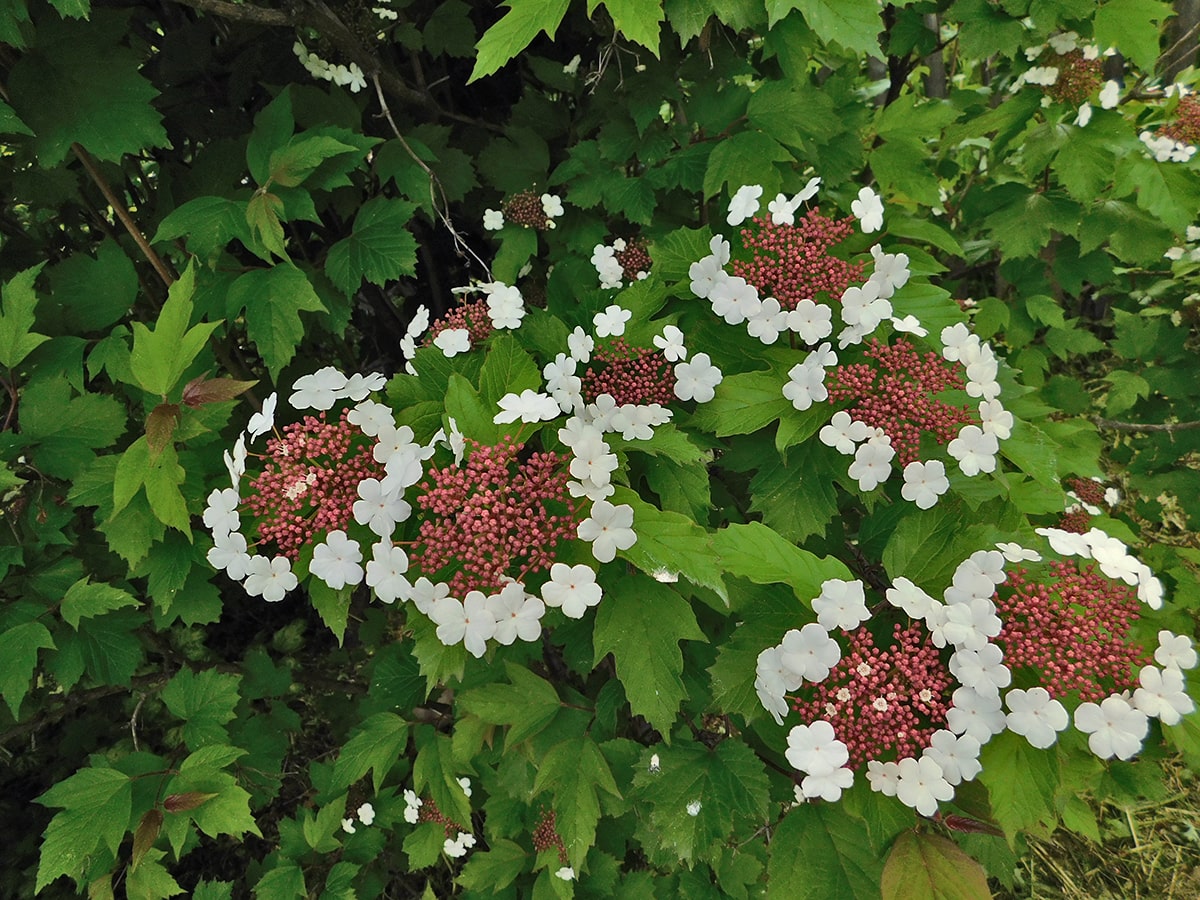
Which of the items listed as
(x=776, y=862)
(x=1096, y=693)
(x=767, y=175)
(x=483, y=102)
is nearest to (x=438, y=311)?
(x=483, y=102)

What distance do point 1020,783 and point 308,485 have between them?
1322 millimetres

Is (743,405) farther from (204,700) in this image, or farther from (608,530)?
(204,700)

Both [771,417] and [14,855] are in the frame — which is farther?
[14,855]

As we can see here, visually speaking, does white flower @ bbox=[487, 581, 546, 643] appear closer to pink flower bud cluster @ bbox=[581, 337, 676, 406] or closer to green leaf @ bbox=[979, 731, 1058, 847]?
pink flower bud cluster @ bbox=[581, 337, 676, 406]

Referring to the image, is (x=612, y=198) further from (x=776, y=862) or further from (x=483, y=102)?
(x=776, y=862)

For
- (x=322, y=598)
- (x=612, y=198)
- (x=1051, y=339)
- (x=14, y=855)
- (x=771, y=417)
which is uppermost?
(x=612, y=198)

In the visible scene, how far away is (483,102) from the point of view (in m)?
2.72

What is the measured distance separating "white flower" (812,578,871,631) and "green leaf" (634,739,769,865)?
0.65 meters

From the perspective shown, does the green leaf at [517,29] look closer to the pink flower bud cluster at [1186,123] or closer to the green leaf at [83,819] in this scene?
the pink flower bud cluster at [1186,123]

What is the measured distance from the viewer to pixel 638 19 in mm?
1500

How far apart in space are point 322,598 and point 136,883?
1368 mm

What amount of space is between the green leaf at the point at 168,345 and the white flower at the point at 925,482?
1.48 meters

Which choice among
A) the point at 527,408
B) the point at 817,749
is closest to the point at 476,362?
the point at 527,408

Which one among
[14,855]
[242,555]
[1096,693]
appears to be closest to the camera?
[1096,693]
